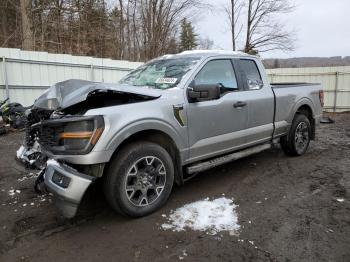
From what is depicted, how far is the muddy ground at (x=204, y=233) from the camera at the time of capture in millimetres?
2889

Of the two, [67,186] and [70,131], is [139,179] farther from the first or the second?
[70,131]

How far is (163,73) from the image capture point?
173 inches

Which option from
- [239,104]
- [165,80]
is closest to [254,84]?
[239,104]

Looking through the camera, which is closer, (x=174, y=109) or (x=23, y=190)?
(x=174, y=109)

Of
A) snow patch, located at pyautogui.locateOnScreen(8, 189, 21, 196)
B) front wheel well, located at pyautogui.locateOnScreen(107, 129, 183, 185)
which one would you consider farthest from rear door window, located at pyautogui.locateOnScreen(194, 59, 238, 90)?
snow patch, located at pyautogui.locateOnScreen(8, 189, 21, 196)

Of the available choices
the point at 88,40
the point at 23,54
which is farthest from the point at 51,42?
the point at 23,54

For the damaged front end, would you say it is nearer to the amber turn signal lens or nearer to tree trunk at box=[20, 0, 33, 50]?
the amber turn signal lens

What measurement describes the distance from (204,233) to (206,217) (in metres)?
0.36

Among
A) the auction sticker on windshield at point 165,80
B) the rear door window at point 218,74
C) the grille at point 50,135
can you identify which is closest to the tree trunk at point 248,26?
the rear door window at point 218,74

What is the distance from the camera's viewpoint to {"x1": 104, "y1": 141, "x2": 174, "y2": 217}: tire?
330 cm

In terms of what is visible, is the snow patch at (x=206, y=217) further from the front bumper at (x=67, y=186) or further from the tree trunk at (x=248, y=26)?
the tree trunk at (x=248, y=26)

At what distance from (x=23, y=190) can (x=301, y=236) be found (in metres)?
3.70

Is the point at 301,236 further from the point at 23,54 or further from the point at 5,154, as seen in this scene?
the point at 23,54

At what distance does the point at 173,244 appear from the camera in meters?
3.04
